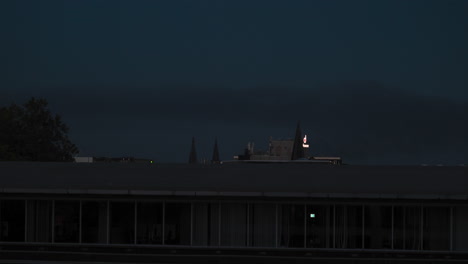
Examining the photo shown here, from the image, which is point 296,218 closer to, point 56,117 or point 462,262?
point 462,262

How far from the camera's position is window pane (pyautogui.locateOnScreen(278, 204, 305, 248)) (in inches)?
1307

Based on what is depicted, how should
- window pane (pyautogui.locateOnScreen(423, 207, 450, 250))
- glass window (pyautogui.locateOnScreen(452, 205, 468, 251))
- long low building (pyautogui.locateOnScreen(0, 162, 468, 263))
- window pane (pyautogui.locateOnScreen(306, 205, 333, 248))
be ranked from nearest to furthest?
long low building (pyautogui.locateOnScreen(0, 162, 468, 263))
glass window (pyautogui.locateOnScreen(452, 205, 468, 251))
window pane (pyautogui.locateOnScreen(423, 207, 450, 250))
window pane (pyautogui.locateOnScreen(306, 205, 333, 248))

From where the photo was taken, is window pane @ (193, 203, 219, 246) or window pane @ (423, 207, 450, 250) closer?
window pane @ (423, 207, 450, 250)

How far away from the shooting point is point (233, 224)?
33531 mm

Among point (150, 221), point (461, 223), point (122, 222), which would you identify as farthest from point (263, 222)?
point (461, 223)

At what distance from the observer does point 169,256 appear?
31172 mm

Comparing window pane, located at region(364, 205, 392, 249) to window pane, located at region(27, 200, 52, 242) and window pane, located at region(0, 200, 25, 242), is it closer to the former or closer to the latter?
window pane, located at region(27, 200, 52, 242)

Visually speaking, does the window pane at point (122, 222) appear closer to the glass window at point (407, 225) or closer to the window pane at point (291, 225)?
the window pane at point (291, 225)

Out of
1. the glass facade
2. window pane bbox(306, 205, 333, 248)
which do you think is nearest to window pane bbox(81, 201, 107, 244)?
the glass facade

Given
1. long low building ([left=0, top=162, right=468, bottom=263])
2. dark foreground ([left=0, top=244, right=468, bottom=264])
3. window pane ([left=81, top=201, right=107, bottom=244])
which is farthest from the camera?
window pane ([left=81, top=201, right=107, bottom=244])

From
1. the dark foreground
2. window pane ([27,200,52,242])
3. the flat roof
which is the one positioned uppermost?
the flat roof

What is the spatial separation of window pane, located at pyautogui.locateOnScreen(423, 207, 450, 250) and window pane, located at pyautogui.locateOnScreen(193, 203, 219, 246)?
8664mm

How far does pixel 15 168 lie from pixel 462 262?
66.5 ft

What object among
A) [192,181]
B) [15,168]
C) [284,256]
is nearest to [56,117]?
[15,168]
